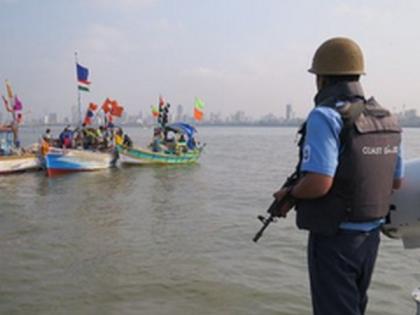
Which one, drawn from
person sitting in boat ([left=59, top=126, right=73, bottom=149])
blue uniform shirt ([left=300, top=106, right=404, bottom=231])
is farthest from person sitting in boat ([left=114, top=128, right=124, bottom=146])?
blue uniform shirt ([left=300, top=106, right=404, bottom=231])

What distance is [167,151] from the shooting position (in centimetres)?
2633

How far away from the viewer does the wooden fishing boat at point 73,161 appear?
21125 mm

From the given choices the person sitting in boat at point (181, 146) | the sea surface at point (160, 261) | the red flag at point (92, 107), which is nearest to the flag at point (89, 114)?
the red flag at point (92, 107)

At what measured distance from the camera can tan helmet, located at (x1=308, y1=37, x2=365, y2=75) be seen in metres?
2.54

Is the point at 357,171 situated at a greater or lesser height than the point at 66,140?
greater

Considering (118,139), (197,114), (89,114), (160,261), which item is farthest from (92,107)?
(160,261)

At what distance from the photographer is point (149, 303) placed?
586cm

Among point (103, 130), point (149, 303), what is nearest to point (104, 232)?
point (149, 303)

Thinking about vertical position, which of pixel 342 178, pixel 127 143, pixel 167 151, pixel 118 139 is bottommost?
pixel 167 151

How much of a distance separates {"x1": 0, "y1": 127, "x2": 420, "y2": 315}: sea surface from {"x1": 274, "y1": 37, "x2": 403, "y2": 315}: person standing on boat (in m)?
3.13

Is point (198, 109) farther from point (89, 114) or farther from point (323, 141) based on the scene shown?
point (323, 141)

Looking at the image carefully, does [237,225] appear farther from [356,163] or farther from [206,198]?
[356,163]

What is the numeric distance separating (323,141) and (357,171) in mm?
279

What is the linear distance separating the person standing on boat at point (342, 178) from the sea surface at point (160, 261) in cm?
313
